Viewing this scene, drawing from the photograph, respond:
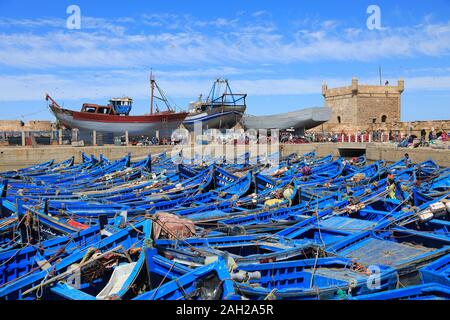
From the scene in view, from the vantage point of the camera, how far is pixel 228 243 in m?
9.09

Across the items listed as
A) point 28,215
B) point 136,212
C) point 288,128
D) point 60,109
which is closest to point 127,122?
point 60,109

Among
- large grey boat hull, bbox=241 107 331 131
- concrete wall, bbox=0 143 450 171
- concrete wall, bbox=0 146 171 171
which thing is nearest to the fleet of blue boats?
concrete wall, bbox=0 143 450 171

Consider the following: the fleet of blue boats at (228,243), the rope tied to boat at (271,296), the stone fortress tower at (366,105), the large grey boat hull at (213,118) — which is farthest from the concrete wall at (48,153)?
the stone fortress tower at (366,105)

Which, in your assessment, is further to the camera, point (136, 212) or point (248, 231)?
point (136, 212)

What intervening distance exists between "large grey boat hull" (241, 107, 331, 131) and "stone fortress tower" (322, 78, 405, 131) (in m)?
8.10

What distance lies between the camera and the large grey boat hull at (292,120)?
147ft

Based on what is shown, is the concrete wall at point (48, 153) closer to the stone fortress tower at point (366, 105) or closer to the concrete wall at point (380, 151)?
the concrete wall at point (380, 151)

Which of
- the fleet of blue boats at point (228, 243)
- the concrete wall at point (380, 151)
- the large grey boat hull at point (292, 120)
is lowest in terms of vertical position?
the fleet of blue boats at point (228, 243)

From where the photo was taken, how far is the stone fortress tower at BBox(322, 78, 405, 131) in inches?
2039

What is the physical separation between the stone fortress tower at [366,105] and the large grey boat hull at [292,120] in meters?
8.10

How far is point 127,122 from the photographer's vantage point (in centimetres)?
3900

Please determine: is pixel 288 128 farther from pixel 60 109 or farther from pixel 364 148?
pixel 60 109
